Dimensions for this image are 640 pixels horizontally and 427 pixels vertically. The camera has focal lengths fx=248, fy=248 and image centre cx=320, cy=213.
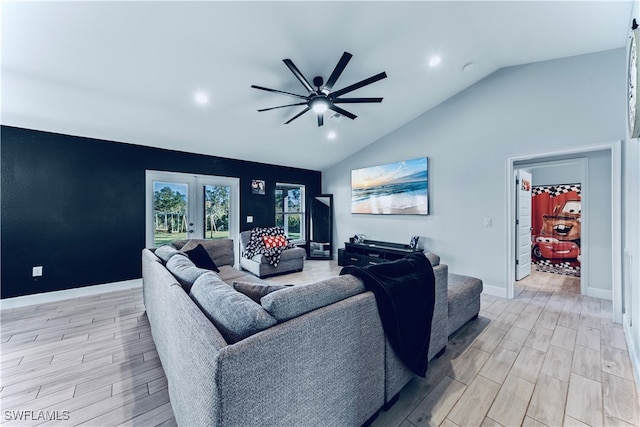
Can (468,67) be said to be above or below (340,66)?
above

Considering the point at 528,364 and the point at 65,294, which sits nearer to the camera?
the point at 528,364

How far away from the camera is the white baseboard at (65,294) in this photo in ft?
10.7

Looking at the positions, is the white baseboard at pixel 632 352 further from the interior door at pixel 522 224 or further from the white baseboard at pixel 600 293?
the interior door at pixel 522 224

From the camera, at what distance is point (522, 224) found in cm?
427

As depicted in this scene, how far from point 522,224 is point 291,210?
4826 millimetres

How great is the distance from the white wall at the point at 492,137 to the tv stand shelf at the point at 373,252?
269 mm

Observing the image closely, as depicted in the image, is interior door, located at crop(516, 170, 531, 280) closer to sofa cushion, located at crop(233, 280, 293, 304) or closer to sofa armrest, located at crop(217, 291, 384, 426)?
sofa armrest, located at crop(217, 291, 384, 426)

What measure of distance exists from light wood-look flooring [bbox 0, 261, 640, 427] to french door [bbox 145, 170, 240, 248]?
67.7 inches

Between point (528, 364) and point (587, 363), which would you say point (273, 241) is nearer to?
point (528, 364)

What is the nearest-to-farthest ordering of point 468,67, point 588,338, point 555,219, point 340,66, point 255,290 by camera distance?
1. point 255,290
2. point 340,66
3. point 588,338
4. point 468,67
5. point 555,219

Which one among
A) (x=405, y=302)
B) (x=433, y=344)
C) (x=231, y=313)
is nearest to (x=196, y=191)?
(x=231, y=313)

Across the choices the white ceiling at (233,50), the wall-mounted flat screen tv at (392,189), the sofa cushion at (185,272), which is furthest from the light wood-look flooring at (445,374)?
the white ceiling at (233,50)

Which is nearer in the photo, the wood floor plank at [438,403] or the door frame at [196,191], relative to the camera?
the wood floor plank at [438,403]

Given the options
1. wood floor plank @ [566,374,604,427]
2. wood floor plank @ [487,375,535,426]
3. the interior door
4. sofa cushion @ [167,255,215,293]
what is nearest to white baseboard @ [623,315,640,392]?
wood floor plank @ [566,374,604,427]
